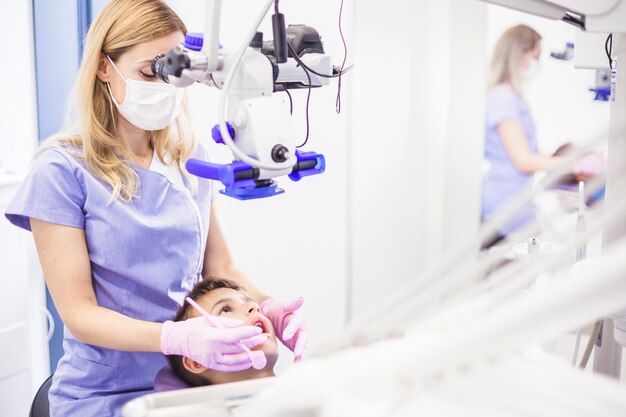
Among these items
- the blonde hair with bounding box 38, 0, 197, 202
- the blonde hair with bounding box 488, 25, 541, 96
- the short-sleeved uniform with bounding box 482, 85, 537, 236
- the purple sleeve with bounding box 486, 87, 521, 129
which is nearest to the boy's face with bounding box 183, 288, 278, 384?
the blonde hair with bounding box 38, 0, 197, 202

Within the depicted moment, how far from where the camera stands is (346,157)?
2457 mm

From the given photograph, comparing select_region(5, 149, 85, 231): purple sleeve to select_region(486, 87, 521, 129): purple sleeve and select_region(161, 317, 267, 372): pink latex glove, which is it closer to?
select_region(161, 317, 267, 372): pink latex glove

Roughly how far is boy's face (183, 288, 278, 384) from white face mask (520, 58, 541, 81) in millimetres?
2132

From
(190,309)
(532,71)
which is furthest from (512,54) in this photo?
(190,309)

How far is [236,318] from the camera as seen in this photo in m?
1.48

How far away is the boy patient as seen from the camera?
142cm

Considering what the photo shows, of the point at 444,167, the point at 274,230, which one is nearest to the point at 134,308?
the point at 274,230

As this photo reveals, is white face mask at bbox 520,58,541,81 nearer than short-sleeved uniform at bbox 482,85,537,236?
No

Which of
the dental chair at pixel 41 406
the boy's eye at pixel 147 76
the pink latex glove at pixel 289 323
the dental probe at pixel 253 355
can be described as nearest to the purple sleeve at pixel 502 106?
the pink latex glove at pixel 289 323

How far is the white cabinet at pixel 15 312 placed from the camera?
2.23 metres

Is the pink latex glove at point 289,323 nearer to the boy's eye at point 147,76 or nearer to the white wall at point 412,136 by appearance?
the boy's eye at point 147,76

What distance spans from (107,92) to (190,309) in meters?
0.52

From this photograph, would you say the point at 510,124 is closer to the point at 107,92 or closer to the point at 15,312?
the point at 107,92

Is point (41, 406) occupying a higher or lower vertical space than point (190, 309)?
lower
